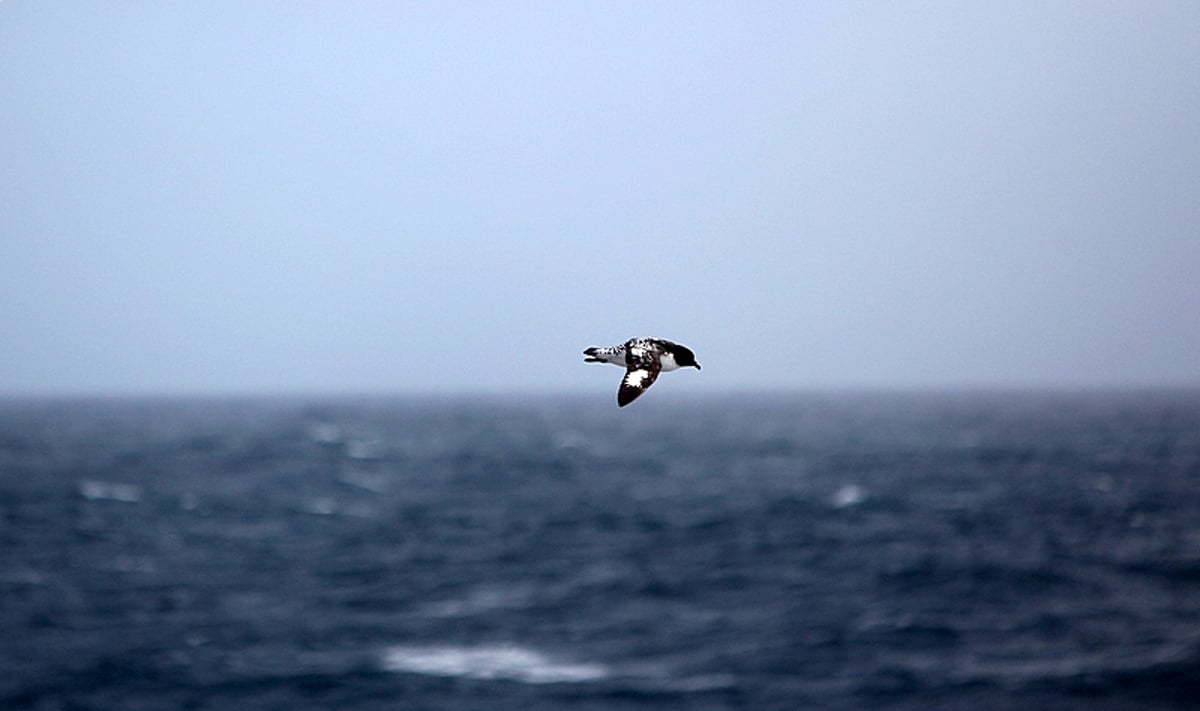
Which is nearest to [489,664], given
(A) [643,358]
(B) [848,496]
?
(B) [848,496]

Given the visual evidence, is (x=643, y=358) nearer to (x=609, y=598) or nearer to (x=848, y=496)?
(x=609, y=598)

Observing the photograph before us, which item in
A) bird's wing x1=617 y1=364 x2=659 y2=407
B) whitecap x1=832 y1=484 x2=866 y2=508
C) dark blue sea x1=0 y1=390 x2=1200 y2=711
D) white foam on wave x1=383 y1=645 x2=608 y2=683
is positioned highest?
bird's wing x1=617 y1=364 x2=659 y2=407

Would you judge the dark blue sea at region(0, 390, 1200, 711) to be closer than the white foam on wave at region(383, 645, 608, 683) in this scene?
Yes

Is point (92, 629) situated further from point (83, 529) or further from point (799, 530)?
point (799, 530)

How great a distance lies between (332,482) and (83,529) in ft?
154

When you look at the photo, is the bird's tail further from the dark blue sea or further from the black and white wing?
the dark blue sea

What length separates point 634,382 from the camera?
18.9ft

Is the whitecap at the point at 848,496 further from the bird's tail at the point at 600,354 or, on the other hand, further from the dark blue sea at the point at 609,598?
the bird's tail at the point at 600,354

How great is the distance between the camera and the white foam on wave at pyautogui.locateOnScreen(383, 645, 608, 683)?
8406cm

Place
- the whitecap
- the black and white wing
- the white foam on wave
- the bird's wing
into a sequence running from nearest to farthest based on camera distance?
the bird's wing < the black and white wing < the white foam on wave < the whitecap

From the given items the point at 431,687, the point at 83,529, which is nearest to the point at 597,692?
the point at 431,687

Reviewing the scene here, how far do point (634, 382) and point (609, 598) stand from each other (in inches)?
4055

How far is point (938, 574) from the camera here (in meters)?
112

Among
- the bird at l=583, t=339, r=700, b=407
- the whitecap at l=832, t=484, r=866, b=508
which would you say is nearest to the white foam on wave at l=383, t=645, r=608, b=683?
the whitecap at l=832, t=484, r=866, b=508
